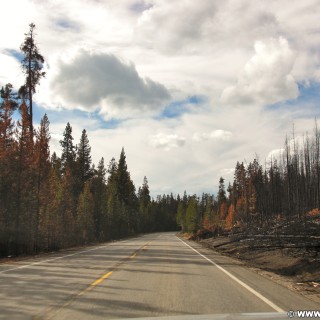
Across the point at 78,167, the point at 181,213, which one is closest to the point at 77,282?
the point at 78,167

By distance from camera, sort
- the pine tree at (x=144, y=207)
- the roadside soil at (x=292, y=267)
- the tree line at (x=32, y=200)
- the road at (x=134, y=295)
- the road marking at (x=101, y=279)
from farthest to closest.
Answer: the pine tree at (x=144, y=207) → the tree line at (x=32, y=200) → the roadside soil at (x=292, y=267) → the road marking at (x=101, y=279) → the road at (x=134, y=295)

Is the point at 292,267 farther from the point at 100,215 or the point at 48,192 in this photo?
the point at 100,215

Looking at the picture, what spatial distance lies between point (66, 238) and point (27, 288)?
115ft

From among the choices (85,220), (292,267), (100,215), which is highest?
(100,215)

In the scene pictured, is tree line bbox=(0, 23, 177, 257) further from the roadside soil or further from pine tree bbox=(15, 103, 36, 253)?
the roadside soil

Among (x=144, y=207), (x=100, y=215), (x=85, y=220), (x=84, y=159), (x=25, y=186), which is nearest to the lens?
(x=25, y=186)

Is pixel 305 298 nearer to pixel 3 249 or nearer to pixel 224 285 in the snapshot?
pixel 224 285


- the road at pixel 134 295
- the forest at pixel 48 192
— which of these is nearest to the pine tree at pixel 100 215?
the forest at pixel 48 192

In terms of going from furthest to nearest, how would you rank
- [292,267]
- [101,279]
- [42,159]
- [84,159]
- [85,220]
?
1. [84,159]
2. [85,220]
3. [42,159]
4. [292,267]
5. [101,279]

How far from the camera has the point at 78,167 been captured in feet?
253

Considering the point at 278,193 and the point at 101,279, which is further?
the point at 278,193

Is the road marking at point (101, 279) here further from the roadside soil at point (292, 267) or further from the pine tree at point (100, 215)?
the pine tree at point (100, 215)

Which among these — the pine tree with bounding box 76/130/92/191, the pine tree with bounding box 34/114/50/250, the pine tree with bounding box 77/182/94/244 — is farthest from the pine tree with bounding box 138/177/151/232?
the pine tree with bounding box 34/114/50/250

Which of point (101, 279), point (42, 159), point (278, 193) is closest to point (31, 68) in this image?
point (42, 159)
